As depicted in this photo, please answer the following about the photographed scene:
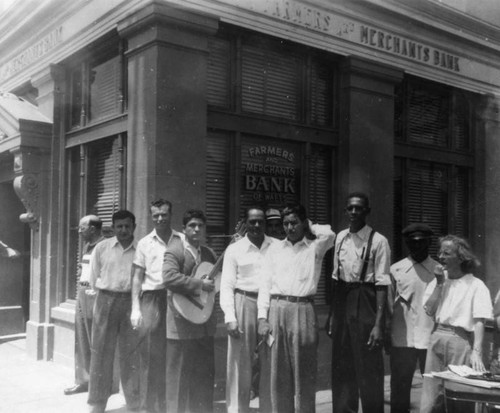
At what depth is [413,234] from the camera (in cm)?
555

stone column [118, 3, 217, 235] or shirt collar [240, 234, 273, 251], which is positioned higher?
stone column [118, 3, 217, 235]

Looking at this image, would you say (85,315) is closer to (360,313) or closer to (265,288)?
(265,288)

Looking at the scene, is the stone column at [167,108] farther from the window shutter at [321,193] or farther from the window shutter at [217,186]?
the window shutter at [321,193]

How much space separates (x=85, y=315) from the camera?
6973 millimetres

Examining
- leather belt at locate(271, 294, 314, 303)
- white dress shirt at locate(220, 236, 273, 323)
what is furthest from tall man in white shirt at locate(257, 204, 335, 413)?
white dress shirt at locate(220, 236, 273, 323)

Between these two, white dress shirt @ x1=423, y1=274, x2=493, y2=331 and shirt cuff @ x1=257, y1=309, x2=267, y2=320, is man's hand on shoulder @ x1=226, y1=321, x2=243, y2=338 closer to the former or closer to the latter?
shirt cuff @ x1=257, y1=309, x2=267, y2=320

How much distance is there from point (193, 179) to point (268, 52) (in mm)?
2221

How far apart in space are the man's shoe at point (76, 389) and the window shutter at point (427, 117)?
592 centimetres

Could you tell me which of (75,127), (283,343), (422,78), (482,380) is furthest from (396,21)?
(482,380)

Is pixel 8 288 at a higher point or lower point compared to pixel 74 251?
lower

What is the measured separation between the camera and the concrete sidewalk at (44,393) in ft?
20.6

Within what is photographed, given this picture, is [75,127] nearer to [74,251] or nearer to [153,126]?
[74,251]

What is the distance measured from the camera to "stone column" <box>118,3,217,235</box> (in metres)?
6.55

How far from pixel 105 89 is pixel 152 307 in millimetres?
3596
